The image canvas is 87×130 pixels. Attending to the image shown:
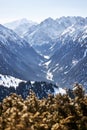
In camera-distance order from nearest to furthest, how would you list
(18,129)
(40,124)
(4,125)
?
(18,129) → (40,124) → (4,125)

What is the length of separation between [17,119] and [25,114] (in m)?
1.93

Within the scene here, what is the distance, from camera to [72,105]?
Answer: 7106 centimetres

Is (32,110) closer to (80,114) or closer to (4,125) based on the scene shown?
(80,114)

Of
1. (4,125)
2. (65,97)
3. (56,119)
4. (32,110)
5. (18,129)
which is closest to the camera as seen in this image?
(18,129)

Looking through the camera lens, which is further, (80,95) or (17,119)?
(80,95)

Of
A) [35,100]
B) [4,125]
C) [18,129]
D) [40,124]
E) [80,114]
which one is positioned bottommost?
[18,129]

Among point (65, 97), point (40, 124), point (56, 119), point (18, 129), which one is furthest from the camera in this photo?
point (65, 97)

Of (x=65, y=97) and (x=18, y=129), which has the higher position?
(x=65, y=97)

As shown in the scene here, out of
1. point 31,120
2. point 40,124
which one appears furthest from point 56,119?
point 31,120

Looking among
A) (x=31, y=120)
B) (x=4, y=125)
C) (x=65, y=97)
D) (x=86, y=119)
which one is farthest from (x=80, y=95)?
(x=31, y=120)

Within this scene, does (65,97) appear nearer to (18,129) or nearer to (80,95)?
(80,95)

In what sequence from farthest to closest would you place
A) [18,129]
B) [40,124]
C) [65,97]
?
[65,97], [40,124], [18,129]

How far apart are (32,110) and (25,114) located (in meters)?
27.3

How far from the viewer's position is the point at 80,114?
68312 millimetres
